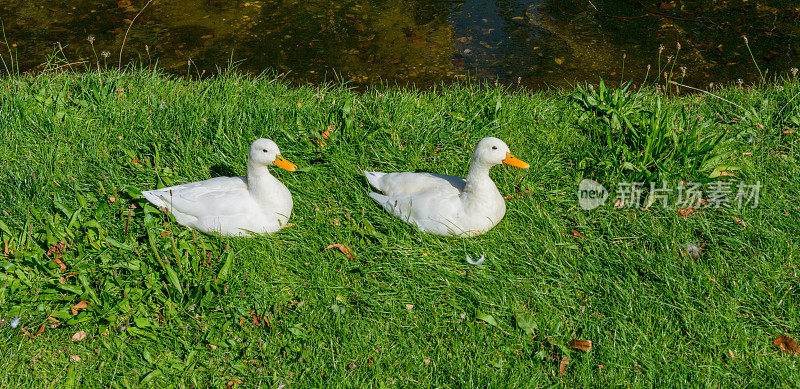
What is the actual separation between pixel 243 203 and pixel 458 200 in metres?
1.40

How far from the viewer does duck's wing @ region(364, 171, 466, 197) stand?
13.0 ft

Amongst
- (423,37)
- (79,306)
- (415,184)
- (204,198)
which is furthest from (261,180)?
(423,37)

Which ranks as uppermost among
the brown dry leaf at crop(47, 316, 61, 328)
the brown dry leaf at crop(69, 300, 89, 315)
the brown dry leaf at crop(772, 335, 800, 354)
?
the brown dry leaf at crop(772, 335, 800, 354)

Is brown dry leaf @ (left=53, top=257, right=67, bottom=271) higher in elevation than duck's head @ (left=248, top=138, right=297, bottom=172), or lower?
lower

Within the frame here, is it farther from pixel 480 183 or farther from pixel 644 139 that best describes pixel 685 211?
pixel 480 183

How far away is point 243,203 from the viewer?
378 cm

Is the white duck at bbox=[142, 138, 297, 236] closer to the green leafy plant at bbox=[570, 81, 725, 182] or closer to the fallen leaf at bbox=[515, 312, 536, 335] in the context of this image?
the fallen leaf at bbox=[515, 312, 536, 335]

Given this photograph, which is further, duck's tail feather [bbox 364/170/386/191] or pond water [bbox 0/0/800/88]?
pond water [bbox 0/0/800/88]

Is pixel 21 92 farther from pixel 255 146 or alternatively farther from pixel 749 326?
pixel 749 326

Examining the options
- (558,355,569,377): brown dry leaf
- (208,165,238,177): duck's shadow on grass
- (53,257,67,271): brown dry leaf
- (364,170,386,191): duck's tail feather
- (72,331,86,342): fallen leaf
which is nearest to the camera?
(558,355,569,377): brown dry leaf

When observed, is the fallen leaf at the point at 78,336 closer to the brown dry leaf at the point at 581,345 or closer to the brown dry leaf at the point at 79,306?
the brown dry leaf at the point at 79,306

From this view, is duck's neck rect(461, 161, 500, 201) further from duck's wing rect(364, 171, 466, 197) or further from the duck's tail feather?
the duck's tail feather

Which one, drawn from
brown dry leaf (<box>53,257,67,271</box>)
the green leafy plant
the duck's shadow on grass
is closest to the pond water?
the green leafy plant

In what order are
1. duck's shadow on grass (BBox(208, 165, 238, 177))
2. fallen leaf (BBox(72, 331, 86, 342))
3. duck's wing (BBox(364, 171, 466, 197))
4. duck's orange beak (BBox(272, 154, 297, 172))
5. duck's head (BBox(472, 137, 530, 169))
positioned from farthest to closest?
duck's shadow on grass (BBox(208, 165, 238, 177)) → duck's wing (BBox(364, 171, 466, 197)) → duck's orange beak (BBox(272, 154, 297, 172)) → duck's head (BBox(472, 137, 530, 169)) → fallen leaf (BBox(72, 331, 86, 342))
